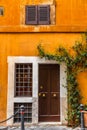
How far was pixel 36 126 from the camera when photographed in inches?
556

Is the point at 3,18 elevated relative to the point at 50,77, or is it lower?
elevated

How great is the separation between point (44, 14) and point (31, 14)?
0.52 meters

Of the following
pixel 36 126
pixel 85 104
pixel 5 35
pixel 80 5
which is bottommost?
pixel 36 126

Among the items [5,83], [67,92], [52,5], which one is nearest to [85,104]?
[67,92]

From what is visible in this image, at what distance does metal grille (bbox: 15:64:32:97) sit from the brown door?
441 mm

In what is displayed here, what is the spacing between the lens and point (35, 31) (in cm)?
1458

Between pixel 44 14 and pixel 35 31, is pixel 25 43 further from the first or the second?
pixel 44 14

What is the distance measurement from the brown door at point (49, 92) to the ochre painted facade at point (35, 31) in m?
0.80

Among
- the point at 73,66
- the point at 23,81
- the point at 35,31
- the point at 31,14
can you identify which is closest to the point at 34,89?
the point at 23,81

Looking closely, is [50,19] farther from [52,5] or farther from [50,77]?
[50,77]

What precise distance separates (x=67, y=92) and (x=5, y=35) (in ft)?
11.0

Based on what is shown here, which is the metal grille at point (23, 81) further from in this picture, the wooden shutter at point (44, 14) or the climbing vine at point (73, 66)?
the wooden shutter at point (44, 14)

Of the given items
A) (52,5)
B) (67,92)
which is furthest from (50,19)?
(67,92)

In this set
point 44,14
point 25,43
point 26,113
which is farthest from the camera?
point 44,14
